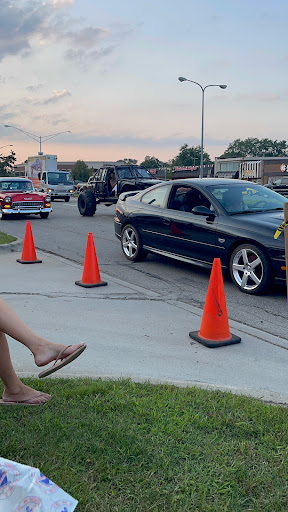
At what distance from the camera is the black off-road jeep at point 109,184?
1782 cm

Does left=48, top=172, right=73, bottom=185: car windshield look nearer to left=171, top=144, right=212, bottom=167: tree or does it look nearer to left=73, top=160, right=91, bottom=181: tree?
left=73, top=160, right=91, bottom=181: tree

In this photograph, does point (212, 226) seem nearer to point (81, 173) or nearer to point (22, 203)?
point (22, 203)

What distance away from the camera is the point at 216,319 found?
4742 mm

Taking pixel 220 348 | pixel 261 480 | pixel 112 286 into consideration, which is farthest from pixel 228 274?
pixel 261 480

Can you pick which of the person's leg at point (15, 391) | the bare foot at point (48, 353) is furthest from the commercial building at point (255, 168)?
the bare foot at point (48, 353)

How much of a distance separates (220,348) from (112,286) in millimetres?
2782

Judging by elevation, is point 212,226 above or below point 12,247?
above

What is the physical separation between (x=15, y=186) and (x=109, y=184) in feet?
11.7

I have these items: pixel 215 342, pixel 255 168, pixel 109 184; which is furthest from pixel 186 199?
pixel 255 168

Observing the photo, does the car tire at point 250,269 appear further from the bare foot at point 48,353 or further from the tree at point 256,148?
the tree at point 256,148

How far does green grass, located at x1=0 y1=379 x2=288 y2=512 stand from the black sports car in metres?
3.46

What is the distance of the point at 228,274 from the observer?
7.48 metres

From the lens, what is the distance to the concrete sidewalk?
392 centimetres

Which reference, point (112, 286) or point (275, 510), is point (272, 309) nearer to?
point (112, 286)
